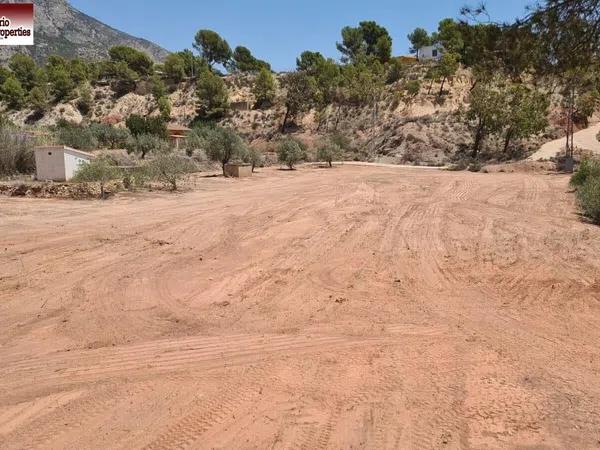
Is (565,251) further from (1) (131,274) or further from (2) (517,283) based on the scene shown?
(1) (131,274)

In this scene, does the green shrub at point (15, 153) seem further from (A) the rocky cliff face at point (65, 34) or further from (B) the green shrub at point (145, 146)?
(A) the rocky cliff face at point (65, 34)

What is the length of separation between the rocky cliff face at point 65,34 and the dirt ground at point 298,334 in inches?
4143

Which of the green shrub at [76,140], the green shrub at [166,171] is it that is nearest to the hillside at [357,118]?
the green shrub at [76,140]

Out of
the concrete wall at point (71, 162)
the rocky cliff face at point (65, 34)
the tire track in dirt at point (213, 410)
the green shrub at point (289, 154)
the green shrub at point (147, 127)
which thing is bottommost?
the tire track in dirt at point (213, 410)

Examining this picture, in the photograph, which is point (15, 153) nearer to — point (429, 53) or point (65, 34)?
point (429, 53)

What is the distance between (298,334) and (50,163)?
16819 millimetres

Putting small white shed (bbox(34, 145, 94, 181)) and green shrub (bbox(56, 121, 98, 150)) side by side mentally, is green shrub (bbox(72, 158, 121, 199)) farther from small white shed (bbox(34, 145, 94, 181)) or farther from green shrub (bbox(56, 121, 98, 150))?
green shrub (bbox(56, 121, 98, 150))

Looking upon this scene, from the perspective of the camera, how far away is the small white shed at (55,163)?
1894cm

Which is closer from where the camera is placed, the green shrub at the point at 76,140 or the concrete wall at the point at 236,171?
the concrete wall at the point at 236,171

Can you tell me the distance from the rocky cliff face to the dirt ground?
105m

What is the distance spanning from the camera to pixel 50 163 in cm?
1917

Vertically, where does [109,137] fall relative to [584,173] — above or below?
above

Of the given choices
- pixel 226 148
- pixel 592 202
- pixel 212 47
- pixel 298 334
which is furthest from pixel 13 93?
pixel 298 334

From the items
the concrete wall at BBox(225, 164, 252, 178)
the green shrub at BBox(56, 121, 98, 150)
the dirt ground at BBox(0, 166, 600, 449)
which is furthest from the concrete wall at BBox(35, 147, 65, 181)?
the green shrub at BBox(56, 121, 98, 150)
